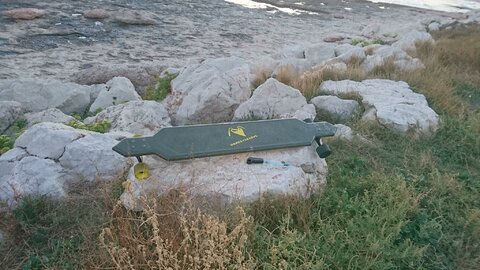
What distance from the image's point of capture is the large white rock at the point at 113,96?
7.09 metres

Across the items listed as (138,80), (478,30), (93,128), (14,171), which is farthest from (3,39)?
(478,30)

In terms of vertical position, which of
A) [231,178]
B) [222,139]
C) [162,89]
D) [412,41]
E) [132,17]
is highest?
[222,139]

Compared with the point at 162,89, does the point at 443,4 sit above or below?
below

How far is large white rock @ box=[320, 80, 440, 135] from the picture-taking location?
5.55m

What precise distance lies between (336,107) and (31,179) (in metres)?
3.95

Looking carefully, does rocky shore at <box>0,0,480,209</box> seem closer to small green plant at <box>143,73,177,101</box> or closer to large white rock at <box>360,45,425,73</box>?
large white rock at <box>360,45,425,73</box>

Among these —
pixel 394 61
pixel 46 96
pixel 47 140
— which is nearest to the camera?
pixel 47 140

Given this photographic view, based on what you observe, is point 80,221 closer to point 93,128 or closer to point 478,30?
point 93,128

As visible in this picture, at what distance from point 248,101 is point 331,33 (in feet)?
45.7

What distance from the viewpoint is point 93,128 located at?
16.9 feet

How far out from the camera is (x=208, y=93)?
6.07 metres

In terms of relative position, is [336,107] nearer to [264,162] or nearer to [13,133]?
[264,162]

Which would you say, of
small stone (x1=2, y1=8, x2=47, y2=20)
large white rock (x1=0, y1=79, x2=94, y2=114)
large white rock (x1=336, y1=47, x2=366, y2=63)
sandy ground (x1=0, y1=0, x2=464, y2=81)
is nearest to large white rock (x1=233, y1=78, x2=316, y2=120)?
large white rock (x1=0, y1=79, x2=94, y2=114)

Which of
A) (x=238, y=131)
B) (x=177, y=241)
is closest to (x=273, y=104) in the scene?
(x=238, y=131)
